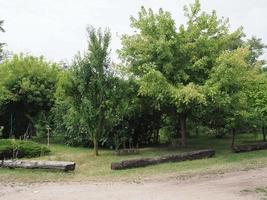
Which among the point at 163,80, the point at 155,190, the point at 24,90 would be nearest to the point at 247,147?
the point at 163,80

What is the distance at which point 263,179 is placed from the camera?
13.1 m

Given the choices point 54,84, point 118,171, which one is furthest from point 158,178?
point 54,84

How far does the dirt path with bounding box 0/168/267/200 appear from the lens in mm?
10664

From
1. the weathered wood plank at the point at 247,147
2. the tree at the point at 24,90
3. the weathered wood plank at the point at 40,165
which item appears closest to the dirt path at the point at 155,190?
the weathered wood plank at the point at 40,165

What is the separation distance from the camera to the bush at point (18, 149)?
1759 cm

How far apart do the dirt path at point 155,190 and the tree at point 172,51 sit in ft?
19.1

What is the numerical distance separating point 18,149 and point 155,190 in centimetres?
827

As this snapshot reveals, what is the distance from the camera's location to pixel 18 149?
17.9m

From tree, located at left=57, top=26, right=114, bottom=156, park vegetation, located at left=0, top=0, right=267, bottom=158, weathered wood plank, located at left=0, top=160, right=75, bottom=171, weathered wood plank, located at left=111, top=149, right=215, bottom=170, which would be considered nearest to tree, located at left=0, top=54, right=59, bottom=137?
park vegetation, located at left=0, top=0, right=267, bottom=158

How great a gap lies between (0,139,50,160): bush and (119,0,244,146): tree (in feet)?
16.5

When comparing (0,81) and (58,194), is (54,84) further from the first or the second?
(58,194)

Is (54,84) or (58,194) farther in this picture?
(54,84)

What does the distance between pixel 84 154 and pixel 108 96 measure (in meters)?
2.87

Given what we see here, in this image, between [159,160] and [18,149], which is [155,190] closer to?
[159,160]
